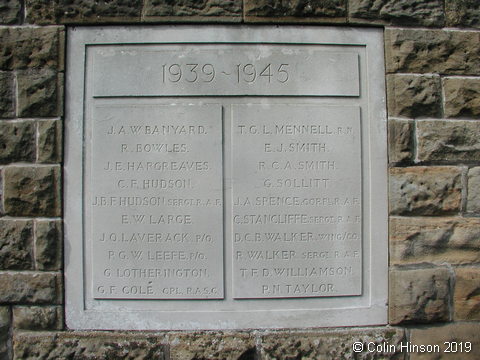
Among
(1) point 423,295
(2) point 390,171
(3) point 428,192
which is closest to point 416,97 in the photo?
(2) point 390,171

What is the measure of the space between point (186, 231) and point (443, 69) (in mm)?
2199

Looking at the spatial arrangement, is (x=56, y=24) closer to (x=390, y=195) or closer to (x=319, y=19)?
(x=319, y=19)

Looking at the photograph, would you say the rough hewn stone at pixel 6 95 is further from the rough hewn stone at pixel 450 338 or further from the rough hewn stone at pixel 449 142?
the rough hewn stone at pixel 450 338

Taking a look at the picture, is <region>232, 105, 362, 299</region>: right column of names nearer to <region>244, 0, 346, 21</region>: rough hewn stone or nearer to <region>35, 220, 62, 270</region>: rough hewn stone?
<region>244, 0, 346, 21</region>: rough hewn stone

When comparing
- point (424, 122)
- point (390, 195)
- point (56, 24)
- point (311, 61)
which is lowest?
point (390, 195)

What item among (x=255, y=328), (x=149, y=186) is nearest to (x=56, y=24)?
(x=149, y=186)

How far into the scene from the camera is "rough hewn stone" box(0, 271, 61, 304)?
2535 millimetres

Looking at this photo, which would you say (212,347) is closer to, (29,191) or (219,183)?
(219,183)

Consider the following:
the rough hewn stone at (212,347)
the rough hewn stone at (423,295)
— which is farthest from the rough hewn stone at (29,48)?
the rough hewn stone at (423,295)

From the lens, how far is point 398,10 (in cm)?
267

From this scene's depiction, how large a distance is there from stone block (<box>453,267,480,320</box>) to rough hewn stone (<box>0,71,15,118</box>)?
336 cm

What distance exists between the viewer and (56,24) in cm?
263

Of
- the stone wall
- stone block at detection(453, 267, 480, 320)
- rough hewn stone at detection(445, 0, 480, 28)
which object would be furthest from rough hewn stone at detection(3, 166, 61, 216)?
rough hewn stone at detection(445, 0, 480, 28)

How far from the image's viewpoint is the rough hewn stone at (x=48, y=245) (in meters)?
2.55
